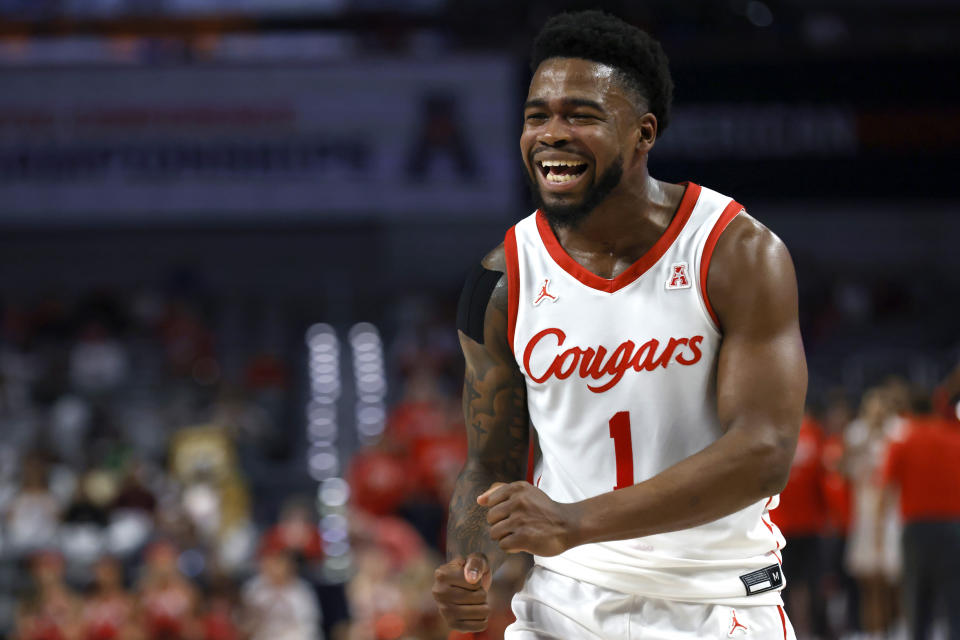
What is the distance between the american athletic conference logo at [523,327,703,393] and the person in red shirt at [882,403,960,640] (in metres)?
5.67

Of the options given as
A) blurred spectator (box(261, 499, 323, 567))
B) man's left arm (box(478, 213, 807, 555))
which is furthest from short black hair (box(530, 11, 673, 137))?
blurred spectator (box(261, 499, 323, 567))

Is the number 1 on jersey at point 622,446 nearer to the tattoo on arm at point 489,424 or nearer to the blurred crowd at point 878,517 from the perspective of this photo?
the tattoo on arm at point 489,424

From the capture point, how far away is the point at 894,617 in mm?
10914

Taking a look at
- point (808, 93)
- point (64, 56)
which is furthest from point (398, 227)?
point (808, 93)

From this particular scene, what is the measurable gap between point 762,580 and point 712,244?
77 cm

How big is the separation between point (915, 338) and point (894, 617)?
744cm

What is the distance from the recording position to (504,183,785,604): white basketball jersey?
9.44 feet

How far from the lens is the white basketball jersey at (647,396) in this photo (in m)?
2.88

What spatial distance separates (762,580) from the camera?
2.92 meters

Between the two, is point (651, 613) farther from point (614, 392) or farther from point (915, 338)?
point (915, 338)

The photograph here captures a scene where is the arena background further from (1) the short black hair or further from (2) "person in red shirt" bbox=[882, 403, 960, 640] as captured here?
(1) the short black hair

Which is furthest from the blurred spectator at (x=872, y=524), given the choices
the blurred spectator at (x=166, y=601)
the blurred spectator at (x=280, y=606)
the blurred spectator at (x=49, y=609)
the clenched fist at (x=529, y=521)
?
the clenched fist at (x=529, y=521)

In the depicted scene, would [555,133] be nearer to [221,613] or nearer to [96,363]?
[221,613]

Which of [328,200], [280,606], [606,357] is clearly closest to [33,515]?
[280,606]
